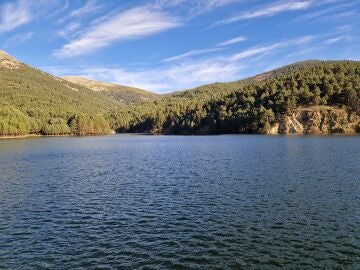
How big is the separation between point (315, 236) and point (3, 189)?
48954mm

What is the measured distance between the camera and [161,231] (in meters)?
36.2

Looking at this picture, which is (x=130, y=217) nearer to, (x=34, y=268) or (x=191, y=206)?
(x=191, y=206)

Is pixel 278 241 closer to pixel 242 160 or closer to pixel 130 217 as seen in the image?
pixel 130 217

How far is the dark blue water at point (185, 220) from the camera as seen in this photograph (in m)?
29.4

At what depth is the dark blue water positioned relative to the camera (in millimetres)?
29438

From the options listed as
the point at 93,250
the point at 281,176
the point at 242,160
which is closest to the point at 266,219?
the point at 93,250

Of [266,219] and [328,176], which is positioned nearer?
[266,219]

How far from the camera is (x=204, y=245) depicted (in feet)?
106

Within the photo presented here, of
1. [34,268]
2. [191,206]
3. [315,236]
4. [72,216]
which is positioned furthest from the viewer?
[191,206]

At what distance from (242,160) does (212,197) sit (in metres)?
42.1

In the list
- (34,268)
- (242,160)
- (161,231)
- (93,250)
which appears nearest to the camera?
(34,268)

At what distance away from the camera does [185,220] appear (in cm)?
3988

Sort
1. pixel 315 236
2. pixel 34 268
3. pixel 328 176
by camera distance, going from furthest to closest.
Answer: pixel 328 176 → pixel 315 236 → pixel 34 268

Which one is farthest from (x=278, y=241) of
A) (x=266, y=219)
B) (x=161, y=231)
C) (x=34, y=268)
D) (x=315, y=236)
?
(x=34, y=268)
